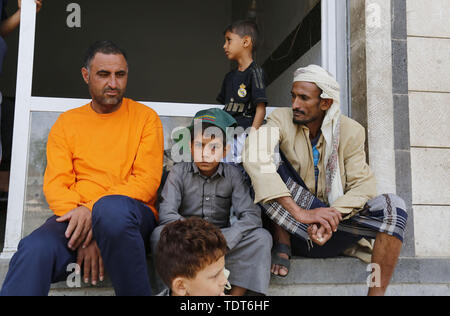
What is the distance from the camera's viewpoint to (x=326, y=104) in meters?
2.42

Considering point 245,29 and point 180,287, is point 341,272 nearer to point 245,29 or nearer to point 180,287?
point 180,287

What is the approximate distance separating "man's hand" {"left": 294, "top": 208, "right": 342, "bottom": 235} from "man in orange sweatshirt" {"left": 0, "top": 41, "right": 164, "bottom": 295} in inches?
31.5

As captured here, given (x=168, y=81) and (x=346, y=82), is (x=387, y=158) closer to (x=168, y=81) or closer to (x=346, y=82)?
(x=346, y=82)

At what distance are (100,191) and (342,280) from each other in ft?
4.88

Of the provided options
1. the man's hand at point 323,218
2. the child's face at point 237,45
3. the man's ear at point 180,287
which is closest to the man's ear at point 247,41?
the child's face at point 237,45

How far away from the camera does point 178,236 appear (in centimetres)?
164

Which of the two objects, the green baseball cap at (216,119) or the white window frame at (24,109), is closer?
the green baseball cap at (216,119)

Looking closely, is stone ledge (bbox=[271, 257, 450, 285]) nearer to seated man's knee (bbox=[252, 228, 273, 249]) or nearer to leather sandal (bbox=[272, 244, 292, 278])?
leather sandal (bbox=[272, 244, 292, 278])

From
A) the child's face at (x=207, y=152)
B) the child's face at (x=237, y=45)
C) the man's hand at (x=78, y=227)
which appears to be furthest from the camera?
the child's face at (x=237, y=45)

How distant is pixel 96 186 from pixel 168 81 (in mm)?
4651

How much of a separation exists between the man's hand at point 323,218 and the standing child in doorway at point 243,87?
72 cm

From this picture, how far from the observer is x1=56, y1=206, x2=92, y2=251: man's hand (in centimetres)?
181

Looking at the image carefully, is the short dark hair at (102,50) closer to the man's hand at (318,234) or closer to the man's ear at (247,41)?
the man's ear at (247,41)

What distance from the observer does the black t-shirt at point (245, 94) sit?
280 centimetres
